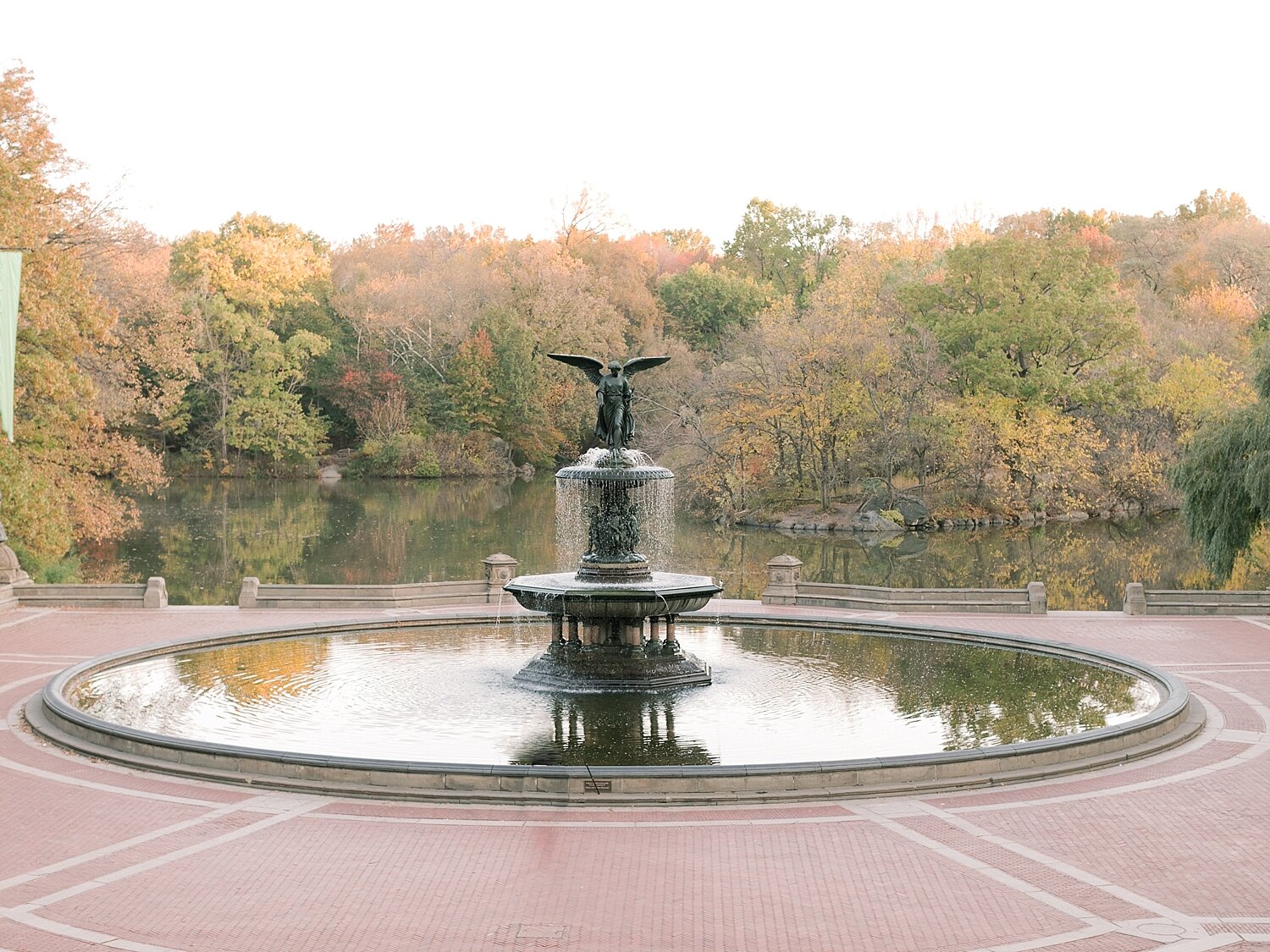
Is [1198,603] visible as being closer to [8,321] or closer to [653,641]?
[653,641]

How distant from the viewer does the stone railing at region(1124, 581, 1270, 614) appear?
109 ft

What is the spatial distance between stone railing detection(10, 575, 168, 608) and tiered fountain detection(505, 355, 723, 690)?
12.9 meters

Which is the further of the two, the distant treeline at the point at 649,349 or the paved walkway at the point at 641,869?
the distant treeline at the point at 649,349

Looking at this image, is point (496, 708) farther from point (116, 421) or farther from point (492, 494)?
point (492, 494)

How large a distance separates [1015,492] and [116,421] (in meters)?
39.6

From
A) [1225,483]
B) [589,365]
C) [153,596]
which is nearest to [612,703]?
[589,365]

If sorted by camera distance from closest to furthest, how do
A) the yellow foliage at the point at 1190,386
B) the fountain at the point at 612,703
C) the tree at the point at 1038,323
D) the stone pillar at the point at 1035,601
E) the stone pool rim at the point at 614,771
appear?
1. the stone pool rim at the point at 614,771
2. the fountain at the point at 612,703
3. the stone pillar at the point at 1035,601
4. the tree at the point at 1038,323
5. the yellow foliage at the point at 1190,386

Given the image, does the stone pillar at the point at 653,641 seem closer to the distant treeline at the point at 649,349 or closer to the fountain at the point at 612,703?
the fountain at the point at 612,703

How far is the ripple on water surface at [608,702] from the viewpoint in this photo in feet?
65.1

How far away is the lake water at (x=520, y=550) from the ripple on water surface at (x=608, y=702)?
1701 cm

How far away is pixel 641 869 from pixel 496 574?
20.9 meters

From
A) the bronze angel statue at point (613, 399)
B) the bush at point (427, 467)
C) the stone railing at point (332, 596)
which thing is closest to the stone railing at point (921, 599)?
the stone railing at point (332, 596)

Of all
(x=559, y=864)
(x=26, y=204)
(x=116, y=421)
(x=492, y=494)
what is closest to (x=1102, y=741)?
(x=559, y=864)

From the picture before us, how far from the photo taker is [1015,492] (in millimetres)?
67438
